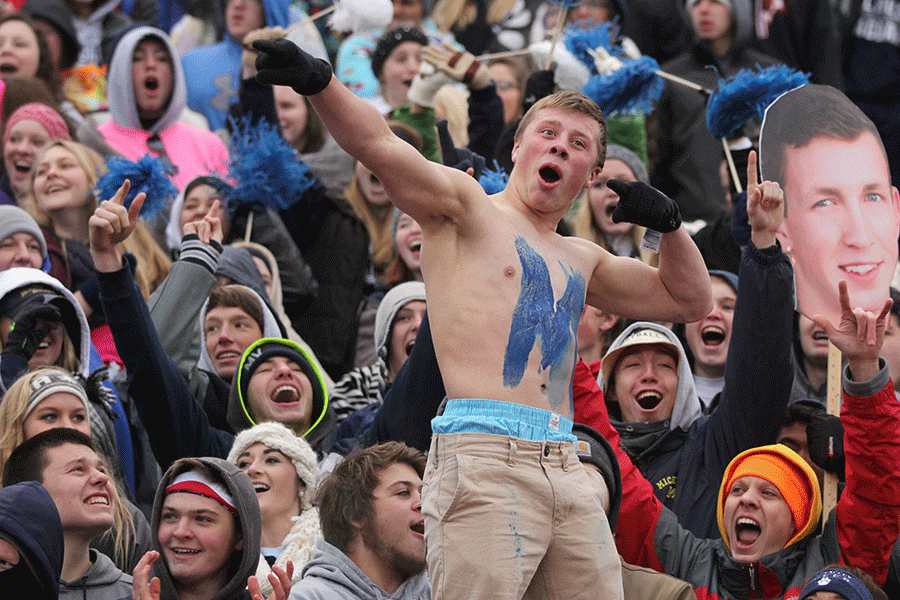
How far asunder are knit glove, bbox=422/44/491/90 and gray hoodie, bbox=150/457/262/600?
353 cm

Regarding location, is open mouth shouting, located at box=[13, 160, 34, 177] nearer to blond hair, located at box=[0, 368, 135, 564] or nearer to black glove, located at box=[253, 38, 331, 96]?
blond hair, located at box=[0, 368, 135, 564]

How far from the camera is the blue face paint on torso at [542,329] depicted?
361 cm

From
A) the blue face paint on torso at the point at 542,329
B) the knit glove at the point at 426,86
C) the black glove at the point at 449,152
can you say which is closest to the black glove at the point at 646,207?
the blue face paint on torso at the point at 542,329

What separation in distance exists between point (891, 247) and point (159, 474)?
3.35m

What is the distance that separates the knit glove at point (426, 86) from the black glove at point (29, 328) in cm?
329

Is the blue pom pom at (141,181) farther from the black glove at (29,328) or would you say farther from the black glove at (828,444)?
the black glove at (828,444)

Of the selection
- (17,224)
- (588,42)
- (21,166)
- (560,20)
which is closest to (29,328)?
(17,224)

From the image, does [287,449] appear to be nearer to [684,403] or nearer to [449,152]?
[449,152]

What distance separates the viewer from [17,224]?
21.1 ft

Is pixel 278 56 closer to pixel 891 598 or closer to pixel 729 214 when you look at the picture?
pixel 891 598

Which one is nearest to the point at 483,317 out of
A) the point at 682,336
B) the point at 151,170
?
the point at 682,336

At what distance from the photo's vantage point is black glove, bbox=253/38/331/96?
3383 mm

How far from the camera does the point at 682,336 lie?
21.8 ft

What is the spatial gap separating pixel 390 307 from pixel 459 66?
185 centimetres
